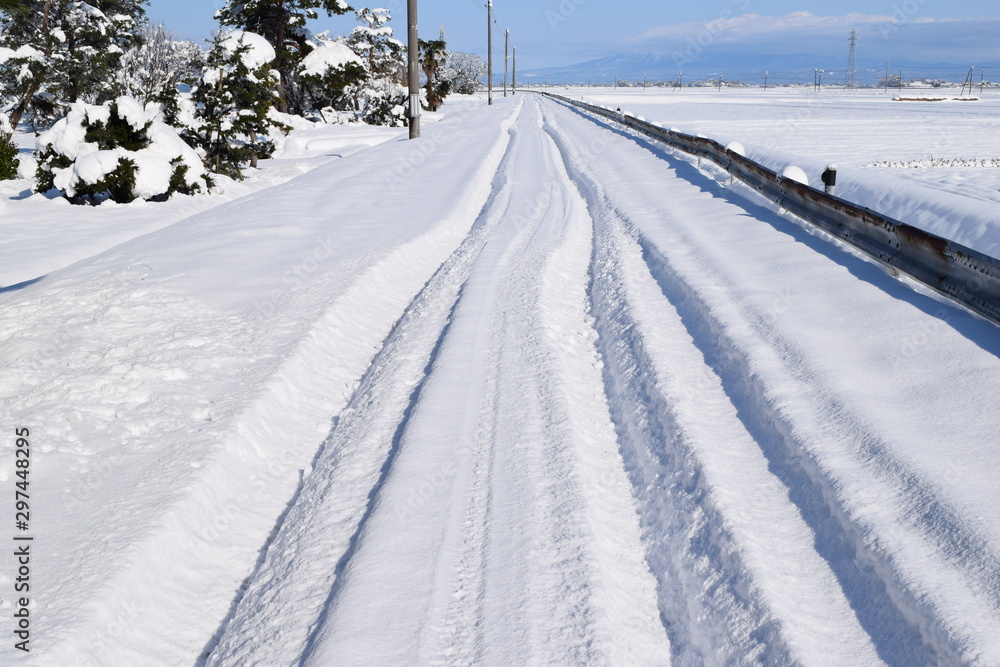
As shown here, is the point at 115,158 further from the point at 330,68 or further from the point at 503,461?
the point at 330,68

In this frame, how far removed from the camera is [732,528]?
3320mm

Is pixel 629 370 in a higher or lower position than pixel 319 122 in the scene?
lower

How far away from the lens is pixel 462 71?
111m

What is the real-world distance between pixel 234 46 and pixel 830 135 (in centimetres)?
1937

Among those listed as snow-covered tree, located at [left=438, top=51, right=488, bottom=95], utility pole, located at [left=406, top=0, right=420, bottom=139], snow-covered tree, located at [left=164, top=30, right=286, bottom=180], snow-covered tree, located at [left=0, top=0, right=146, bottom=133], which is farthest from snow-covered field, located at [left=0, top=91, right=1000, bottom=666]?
snow-covered tree, located at [left=438, top=51, right=488, bottom=95]

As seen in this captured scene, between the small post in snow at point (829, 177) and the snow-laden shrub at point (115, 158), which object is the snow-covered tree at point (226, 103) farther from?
the small post in snow at point (829, 177)

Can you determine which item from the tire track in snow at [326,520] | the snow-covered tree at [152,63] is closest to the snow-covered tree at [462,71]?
the snow-covered tree at [152,63]

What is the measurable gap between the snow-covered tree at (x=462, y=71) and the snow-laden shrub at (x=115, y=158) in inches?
3220

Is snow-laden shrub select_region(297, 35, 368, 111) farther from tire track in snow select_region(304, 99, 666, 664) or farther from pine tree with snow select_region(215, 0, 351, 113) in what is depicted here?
tire track in snow select_region(304, 99, 666, 664)

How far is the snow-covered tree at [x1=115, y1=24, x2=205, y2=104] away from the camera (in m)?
29.8

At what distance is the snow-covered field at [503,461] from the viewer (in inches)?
113

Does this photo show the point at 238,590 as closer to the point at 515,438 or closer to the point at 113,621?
the point at 113,621

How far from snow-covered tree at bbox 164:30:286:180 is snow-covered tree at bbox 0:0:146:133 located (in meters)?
7.54

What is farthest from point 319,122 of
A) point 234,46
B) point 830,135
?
point 830,135
